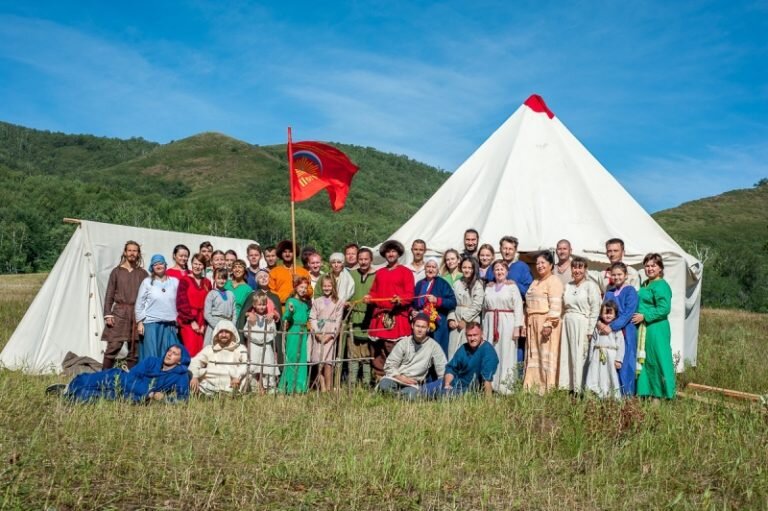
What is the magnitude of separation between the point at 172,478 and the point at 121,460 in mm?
382

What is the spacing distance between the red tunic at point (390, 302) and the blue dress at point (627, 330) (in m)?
1.88

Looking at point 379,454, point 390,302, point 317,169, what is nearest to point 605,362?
point 390,302

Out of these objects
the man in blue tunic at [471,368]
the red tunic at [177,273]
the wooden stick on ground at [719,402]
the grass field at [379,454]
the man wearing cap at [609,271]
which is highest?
the man wearing cap at [609,271]

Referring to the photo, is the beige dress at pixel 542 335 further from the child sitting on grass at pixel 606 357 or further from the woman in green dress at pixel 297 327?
the woman in green dress at pixel 297 327

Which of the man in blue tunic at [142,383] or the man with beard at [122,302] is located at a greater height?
the man with beard at [122,302]

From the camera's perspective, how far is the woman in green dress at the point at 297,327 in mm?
6477

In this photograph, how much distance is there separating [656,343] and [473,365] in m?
1.60

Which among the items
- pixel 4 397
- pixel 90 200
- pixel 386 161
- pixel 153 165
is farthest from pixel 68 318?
pixel 386 161

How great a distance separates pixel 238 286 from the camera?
7016 mm

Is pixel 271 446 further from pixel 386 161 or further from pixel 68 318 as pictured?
pixel 386 161

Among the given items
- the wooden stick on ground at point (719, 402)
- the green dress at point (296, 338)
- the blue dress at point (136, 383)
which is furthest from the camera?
the green dress at point (296, 338)

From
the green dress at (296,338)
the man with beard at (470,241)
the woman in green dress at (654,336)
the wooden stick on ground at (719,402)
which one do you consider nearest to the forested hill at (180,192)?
the green dress at (296,338)

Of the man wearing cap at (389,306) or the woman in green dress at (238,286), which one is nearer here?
the man wearing cap at (389,306)

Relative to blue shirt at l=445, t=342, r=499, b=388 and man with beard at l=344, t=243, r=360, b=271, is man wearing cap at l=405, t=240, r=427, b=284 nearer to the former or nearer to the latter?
man with beard at l=344, t=243, r=360, b=271
